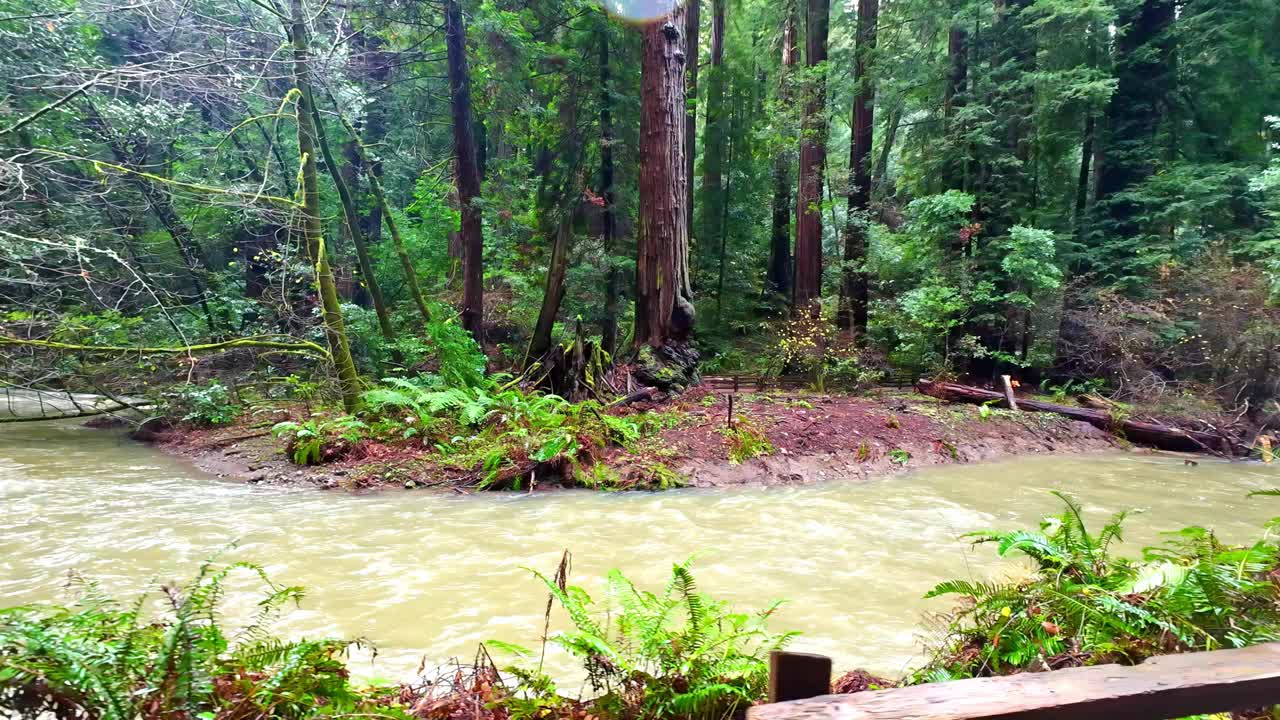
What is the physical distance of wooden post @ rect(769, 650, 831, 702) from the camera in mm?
1808

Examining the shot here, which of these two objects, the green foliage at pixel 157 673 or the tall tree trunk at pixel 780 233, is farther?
the tall tree trunk at pixel 780 233

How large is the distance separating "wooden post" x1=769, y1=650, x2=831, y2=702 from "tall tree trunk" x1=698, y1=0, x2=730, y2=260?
1800cm

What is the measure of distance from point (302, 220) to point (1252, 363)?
1599 cm

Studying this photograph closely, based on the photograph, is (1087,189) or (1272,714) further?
(1087,189)

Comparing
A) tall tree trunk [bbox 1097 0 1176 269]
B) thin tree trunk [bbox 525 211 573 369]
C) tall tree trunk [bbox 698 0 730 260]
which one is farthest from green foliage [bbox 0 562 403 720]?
tall tree trunk [bbox 698 0 730 260]

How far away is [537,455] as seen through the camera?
7.61 metres

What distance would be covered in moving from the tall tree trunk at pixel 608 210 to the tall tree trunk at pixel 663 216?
1867mm

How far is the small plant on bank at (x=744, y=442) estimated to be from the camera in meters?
8.34

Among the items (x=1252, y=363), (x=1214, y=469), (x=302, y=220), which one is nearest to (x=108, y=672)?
(x=302, y=220)

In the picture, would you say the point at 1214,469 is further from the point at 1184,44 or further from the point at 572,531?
the point at 1184,44

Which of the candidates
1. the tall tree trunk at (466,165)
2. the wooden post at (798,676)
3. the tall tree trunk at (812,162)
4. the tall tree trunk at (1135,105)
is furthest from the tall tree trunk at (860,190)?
the wooden post at (798,676)

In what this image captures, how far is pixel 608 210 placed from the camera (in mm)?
14484

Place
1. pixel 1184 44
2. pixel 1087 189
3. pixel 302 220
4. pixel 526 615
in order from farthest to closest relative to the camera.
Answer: pixel 1087 189 → pixel 1184 44 → pixel 302 220 → pixel 526 615

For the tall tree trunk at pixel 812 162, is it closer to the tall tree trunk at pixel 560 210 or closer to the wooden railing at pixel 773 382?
the wooden railing at pixel 773 382
